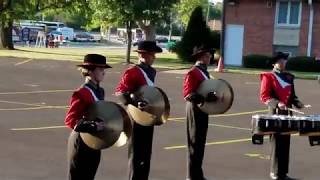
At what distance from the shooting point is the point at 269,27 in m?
45.5

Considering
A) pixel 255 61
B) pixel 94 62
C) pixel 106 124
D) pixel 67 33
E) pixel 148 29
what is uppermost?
pixel 94 62

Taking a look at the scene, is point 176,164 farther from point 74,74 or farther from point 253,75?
point 253,75

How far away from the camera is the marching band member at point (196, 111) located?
383 inches

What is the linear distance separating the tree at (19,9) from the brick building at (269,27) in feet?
39.4

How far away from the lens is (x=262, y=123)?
9.10 metres

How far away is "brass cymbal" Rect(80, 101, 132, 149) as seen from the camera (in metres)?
6.99

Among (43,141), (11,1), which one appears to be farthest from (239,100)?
(11,1)

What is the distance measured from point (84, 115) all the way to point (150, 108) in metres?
1.87

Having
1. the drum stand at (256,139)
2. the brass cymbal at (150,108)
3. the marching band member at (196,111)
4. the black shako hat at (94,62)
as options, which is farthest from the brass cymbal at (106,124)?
the drum stand at (256,139)

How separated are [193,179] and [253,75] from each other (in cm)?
2630

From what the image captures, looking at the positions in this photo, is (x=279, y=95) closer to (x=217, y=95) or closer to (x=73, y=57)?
(x=217, y=95)

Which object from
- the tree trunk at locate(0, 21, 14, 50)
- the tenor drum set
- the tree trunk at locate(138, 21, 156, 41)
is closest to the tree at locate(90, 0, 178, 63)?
the tree trunk at locate(138, 21, 156, 41)

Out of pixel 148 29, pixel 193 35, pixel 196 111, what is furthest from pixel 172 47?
pixel 196 111

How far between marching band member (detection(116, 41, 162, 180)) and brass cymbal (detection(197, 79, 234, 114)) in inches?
37.4
